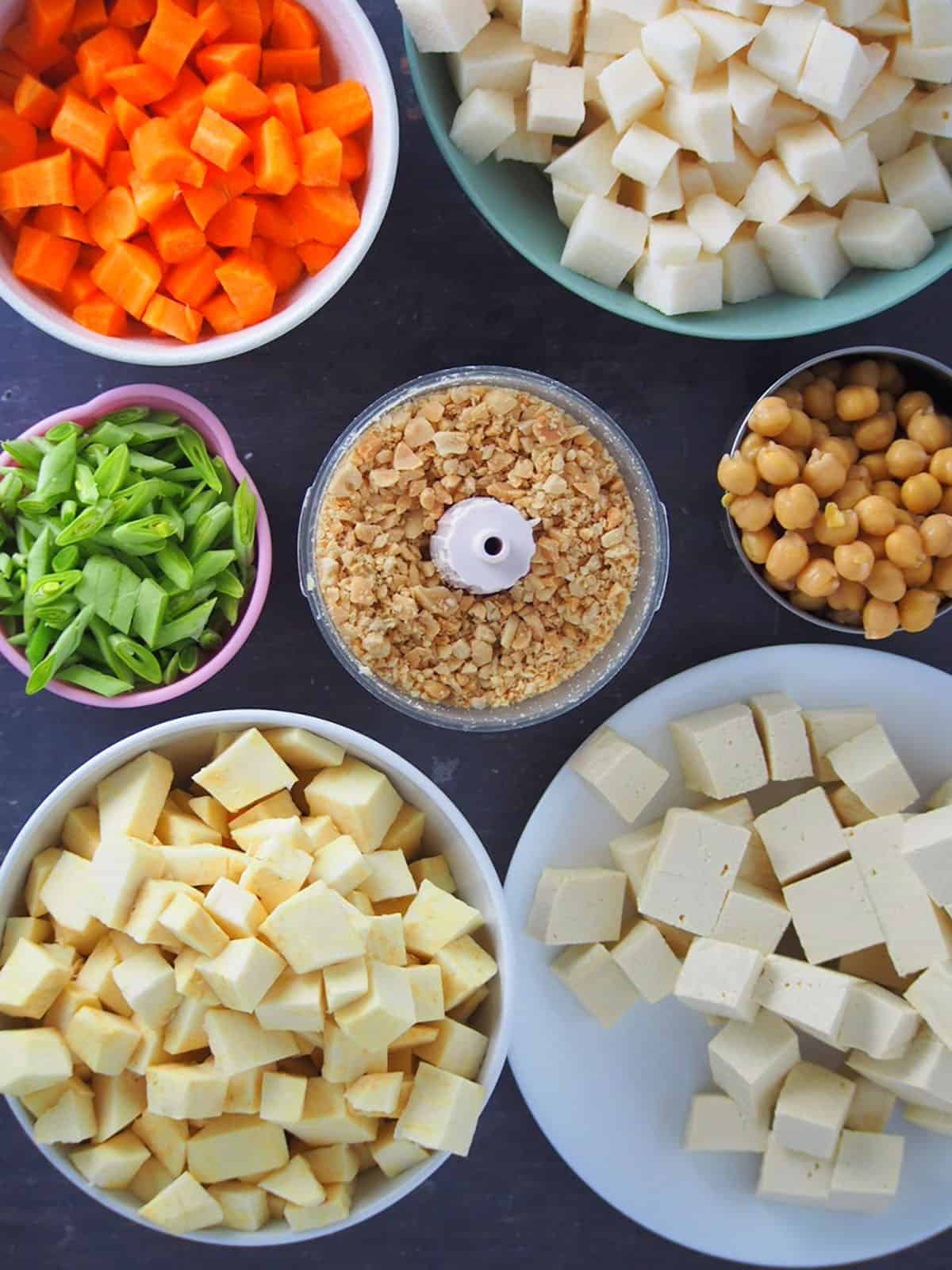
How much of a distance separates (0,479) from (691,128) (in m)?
1.00

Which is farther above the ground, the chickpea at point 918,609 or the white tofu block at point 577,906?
the chickpea at point 918,609

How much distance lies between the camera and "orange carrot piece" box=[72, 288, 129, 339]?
5.17 feet

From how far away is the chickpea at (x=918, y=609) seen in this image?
5.45 ft

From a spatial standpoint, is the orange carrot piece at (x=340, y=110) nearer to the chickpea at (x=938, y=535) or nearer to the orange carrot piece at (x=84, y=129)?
the orange carrot piece at (x=84, y=129)

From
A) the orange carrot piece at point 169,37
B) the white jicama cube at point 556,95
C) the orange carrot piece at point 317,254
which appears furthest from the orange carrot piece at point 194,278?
the white jicama cube at point 556,95

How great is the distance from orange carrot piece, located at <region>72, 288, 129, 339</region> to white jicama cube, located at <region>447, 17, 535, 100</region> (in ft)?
1.76

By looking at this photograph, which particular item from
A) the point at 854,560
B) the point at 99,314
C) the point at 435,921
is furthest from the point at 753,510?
the point at 99,314

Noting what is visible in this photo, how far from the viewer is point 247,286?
1563 mm

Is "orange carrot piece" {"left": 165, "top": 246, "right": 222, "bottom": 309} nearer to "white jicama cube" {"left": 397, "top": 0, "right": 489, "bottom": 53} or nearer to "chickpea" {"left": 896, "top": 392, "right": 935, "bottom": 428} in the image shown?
"white jicama cube" {"left": 397, "top": 0, "right": 489, "bottom": 53}

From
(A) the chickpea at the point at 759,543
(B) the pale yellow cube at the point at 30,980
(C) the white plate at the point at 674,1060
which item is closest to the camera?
(B) the pale yellow cube at the point at 30,980

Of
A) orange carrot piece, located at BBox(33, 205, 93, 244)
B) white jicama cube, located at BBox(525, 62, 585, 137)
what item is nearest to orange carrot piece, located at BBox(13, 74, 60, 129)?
orange carrot piece, located at BBox(33, 205, 93, 244)

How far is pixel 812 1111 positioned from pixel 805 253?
118 centimetres

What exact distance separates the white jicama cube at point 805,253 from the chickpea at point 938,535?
0.34 meters

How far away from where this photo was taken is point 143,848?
1469mm
